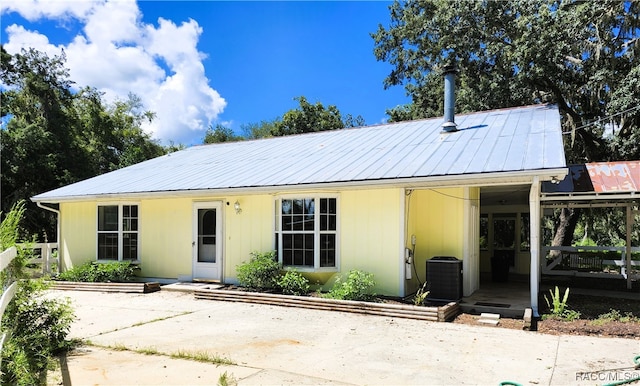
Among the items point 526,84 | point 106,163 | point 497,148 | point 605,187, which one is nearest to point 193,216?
point 497,148

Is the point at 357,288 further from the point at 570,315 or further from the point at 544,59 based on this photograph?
the point at 544,59

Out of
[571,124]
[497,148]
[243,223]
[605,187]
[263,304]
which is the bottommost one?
[263,304]

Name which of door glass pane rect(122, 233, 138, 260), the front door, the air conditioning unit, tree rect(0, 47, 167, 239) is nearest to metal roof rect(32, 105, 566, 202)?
the front door

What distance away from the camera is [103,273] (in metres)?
12.3

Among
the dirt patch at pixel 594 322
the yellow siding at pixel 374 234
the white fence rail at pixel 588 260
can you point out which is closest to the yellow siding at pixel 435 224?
the yellow siding at pixel 374 234

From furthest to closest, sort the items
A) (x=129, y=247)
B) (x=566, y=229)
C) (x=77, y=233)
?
1. (x=566, y=229)
2. (x=77, y=233)
3. (x=129, y=247)

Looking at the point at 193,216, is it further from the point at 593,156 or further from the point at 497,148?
the point at 593,156

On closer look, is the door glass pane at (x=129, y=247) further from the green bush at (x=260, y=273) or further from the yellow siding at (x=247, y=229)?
the green bush at (x=260, y=273)

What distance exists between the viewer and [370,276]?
9.14 m

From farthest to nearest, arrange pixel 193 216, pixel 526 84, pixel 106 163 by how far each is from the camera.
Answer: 1. pixel 106 163
2. pixel 526 84
3. pixel 193 216

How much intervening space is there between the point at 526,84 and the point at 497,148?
27.4ft

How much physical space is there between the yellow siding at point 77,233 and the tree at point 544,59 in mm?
14338

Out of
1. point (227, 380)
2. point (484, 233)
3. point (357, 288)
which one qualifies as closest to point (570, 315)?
point (357, 288)

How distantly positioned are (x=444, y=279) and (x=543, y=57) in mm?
10432
